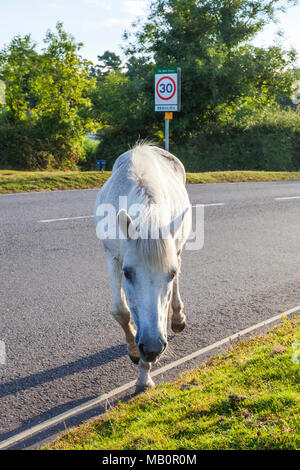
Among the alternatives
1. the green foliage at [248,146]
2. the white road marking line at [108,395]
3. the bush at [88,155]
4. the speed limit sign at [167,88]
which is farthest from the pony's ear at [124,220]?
the green foliage at [248,146]

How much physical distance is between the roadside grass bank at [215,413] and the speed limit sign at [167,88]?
13.6 metres

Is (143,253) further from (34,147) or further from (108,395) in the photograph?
(34,147)

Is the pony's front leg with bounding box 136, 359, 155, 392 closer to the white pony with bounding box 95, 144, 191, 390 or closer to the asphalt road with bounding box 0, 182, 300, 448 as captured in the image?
the white pony with bounding box 95, 144, 191, 390

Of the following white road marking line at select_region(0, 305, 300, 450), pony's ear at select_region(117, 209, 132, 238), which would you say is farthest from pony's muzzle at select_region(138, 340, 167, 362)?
white road marking line at select_region(0, 305, 300, 450)

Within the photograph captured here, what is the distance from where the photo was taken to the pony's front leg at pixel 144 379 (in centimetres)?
335

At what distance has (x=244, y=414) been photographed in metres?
2.68

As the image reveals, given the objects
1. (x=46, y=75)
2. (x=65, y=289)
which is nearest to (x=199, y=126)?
(x=46, y=75)

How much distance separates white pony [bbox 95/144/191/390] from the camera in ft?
8.80

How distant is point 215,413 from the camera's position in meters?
2.77

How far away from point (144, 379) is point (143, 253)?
1187mm

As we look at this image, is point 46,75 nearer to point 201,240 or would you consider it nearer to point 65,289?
point 201,240

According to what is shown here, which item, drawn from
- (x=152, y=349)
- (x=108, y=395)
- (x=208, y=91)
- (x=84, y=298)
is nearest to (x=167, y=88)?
(x=208, y=91)

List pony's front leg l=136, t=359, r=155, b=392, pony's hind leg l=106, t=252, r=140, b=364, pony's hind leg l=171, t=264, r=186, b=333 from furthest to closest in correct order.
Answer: pony's hind leg l=171, t=264, r=186, b=333 < pony's hind leg l=106, t=252, r=140, b=364 < pony's front leg l=136, t=359, r=155, b=392
